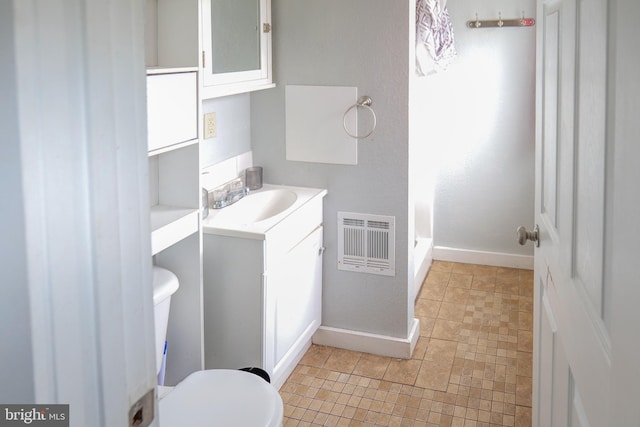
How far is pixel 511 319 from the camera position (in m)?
3.77

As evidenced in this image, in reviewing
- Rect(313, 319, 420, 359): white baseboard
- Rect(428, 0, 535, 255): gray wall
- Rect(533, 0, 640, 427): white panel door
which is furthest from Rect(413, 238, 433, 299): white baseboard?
Rect(533, 0, 640, 427): white panel door

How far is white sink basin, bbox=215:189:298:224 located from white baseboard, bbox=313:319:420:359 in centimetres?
69

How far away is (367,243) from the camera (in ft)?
10.8

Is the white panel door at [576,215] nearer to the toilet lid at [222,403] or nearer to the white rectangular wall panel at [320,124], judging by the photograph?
the toilet lid at [222,403]

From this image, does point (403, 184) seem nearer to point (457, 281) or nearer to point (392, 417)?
point (392, 417)

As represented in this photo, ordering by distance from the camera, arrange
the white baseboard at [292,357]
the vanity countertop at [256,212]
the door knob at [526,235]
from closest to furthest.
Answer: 1. the door knob at [526,235]
2. the vanity countertop at [256,212]
3. the white baseboard at [292,357]

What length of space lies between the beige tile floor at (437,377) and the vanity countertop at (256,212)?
2.53 feet

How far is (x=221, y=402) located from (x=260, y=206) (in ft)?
4.29

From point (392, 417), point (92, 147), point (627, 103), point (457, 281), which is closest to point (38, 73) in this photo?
point (92, 147)

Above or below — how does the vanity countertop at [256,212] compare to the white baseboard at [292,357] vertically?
above

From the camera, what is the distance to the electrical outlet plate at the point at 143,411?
805 mm

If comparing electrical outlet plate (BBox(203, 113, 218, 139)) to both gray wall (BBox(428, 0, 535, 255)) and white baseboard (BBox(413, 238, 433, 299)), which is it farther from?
gray wall (BBox(428, 0, 535, 255))

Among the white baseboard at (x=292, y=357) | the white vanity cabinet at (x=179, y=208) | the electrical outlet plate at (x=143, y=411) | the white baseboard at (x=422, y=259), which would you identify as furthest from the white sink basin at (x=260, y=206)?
the electrical outlet plate at (x=143, y=411)
